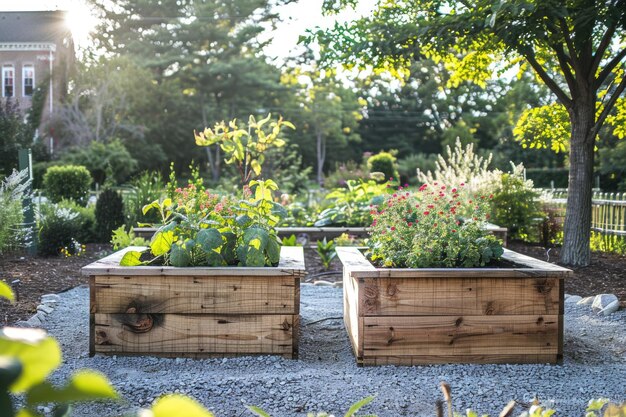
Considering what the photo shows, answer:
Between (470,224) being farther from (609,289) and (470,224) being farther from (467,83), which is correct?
(467,83)

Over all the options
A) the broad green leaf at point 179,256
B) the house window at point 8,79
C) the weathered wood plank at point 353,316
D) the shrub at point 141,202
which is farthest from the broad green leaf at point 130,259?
the house window at point 8,79

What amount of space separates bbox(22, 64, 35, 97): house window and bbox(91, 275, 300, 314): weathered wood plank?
28.5m

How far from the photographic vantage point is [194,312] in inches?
151

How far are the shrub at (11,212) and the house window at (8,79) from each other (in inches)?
977

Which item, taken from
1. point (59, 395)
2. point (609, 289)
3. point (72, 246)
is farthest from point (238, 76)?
point (59, 395)

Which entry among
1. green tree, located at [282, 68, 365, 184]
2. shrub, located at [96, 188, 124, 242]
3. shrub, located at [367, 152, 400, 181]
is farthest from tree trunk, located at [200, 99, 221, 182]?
shrub, located at [96, 188, 124, 242]

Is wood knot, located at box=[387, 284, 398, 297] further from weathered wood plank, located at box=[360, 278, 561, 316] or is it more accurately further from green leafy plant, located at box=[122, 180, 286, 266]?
green leafy plant, located at box=[122, 180, 286, 266]

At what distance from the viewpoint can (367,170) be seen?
67.7ft

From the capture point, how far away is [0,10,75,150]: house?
2867 cm

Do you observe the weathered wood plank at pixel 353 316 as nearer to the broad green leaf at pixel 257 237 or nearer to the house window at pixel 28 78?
the broad green leaf at pixel 257 237

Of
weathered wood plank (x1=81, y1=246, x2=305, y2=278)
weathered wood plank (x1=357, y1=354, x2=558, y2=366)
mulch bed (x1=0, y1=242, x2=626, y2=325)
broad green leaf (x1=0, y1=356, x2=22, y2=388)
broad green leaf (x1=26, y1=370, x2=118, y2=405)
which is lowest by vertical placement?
weathered wood plank (x1=357, y1=354, x2=558, y2=366)

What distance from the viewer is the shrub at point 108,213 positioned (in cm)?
915

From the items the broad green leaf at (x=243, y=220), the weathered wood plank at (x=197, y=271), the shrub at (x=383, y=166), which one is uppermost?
the shrub at (x=383, y=166)

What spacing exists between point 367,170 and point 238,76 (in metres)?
13.0
